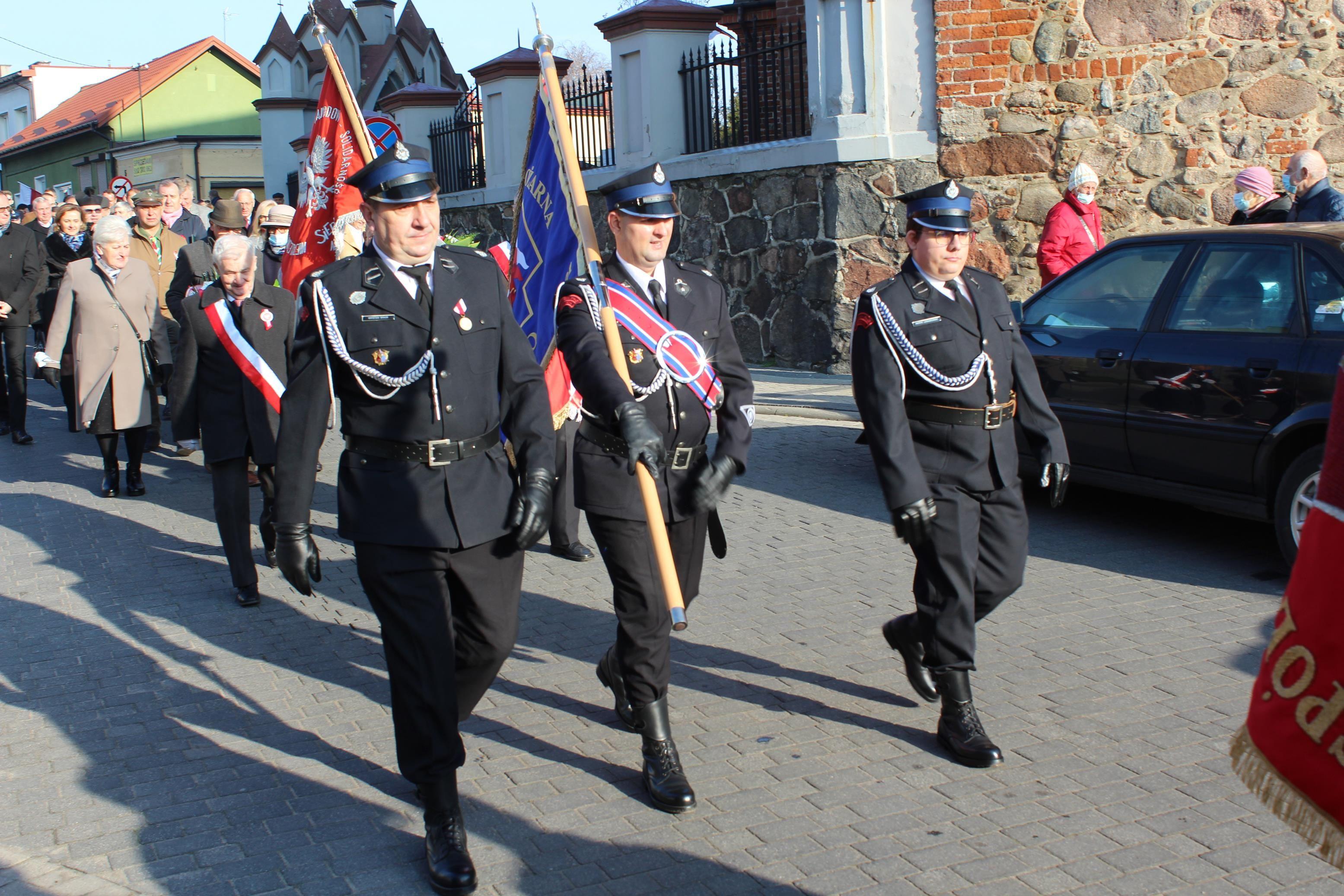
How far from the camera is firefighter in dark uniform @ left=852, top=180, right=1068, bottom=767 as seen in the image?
4363 mm

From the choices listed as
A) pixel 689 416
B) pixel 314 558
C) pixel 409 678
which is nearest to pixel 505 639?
pixel 409 678

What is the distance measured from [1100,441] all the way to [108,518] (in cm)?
627

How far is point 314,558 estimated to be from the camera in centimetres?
393

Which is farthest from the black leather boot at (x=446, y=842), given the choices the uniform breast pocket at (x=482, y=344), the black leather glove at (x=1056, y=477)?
the black leather glove at (x=1056, y=477)

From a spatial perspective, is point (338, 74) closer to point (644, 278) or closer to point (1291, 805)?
point (644, 278)

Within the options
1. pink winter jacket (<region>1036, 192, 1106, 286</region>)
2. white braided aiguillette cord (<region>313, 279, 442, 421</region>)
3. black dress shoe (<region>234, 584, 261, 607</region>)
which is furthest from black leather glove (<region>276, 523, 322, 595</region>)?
pink winter jacket (<region>1036, 192, 1106, 286</region>)

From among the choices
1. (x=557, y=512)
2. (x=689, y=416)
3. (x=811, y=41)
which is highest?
(x=811, y=41)

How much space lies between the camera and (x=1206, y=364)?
6.55 meters

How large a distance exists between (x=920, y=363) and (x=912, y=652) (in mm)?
1085

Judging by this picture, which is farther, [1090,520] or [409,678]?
[1090,520]

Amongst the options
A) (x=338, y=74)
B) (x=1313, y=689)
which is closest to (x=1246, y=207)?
(x=338, y=74)

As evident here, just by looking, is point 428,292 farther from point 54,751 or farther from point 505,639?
point 54,751

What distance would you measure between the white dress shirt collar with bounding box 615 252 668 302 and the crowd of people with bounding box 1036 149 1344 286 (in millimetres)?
5274

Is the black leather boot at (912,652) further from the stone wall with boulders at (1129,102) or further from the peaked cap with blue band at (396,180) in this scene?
the stone wall with boulders at (1129,102)
